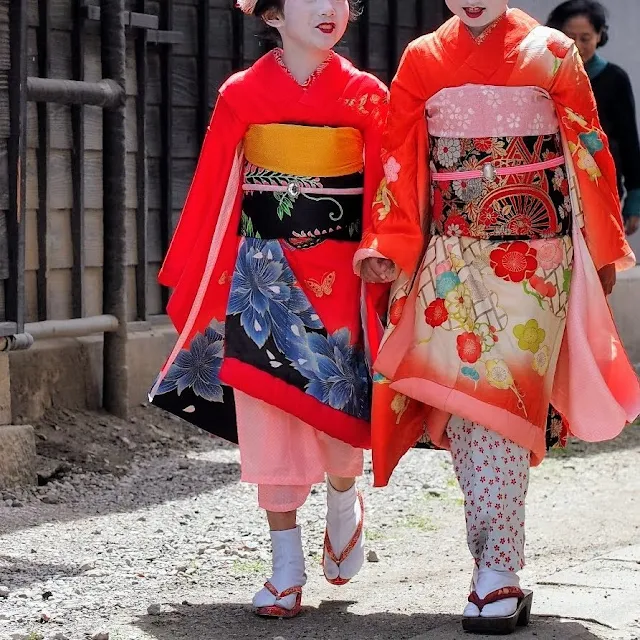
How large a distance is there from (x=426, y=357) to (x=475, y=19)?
884mm

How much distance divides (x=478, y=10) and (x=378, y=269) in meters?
0.72

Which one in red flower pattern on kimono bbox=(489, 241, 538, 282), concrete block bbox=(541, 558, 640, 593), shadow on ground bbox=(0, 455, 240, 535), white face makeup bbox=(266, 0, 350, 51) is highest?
white face makeup bbox=(266, 0, 350, 51)

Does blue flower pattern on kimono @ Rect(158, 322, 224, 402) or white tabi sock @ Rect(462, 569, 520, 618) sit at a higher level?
blue flower pattern on kimono @ Rect(158, 322, 224, 402)

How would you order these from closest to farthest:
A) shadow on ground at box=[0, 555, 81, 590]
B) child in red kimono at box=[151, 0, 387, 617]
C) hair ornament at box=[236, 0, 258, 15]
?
1. child in red kimono at box=[151, 0, 387, 617]
2. hair ornament at box=[236, 0, 258, 15]
3. shadow on ground at box=[0, 555, 81, 590]

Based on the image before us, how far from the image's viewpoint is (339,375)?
390 cm

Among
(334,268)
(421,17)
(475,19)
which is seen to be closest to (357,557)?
(334,268)

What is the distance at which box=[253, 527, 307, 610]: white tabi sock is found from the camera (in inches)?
152

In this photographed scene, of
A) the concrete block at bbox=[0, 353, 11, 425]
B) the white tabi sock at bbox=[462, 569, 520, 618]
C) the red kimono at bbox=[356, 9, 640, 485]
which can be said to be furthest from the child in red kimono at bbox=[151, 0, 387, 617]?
the concrete block at bbox=[0, 353, 11, 425]

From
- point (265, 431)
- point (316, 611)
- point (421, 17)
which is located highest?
point (421, 17)

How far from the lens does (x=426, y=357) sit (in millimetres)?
3787

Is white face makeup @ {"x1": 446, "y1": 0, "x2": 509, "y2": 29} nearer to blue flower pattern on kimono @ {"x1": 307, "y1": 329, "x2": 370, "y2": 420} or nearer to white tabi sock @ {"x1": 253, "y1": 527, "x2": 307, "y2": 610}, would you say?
blue flower pattern on kimono @ {"x1": 307, "y1": 329, "x2": 370, "y2": 420}

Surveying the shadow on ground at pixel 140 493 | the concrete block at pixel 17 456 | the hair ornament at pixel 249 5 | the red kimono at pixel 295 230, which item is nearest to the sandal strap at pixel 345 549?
the red kimono at pixel 295 230

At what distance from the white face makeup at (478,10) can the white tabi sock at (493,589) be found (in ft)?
4.64

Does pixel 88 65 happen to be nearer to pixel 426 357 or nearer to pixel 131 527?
pixel 131 527
